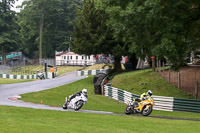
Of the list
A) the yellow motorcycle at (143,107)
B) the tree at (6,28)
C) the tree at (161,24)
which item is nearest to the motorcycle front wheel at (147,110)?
the yellow motorcycle at (143,107)

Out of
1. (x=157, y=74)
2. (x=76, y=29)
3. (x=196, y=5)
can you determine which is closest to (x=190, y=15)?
(x=196, y=5)

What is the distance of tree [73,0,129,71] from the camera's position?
1671 inches

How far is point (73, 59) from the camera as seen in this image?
84.9m

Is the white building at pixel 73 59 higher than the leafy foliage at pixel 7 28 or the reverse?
the reverse

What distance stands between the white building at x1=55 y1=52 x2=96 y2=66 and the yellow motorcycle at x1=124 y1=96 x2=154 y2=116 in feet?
197

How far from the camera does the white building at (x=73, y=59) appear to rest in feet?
268

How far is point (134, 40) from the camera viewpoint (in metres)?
25.1

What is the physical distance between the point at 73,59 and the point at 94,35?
42.5 metres

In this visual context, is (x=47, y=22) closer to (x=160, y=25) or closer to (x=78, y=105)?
(x=160, y=25)

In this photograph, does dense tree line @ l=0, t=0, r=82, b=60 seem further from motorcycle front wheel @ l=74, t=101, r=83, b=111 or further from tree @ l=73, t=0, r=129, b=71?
motorcycle front wheel @ l=74, t=101, r=83, b=111

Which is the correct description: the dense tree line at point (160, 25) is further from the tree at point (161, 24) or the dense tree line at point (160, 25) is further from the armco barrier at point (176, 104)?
the armco barrier at point (176, 104)

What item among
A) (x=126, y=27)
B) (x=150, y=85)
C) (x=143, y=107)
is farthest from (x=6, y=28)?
(x=143, y=107)

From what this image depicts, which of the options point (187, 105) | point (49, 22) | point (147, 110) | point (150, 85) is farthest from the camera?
point (49, 22)

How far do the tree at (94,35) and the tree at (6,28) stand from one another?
4725 centimetres
